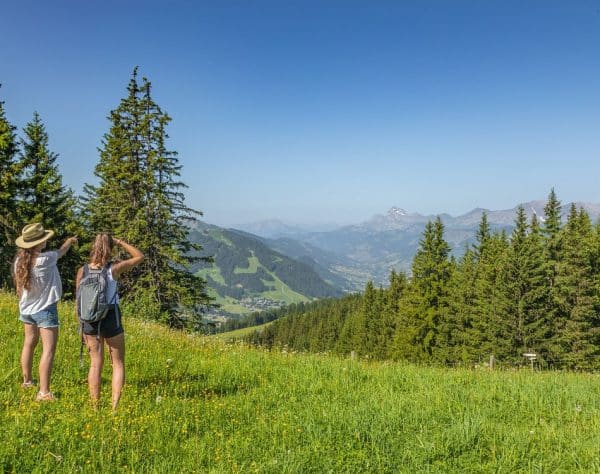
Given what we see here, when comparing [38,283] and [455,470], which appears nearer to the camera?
[455,470]

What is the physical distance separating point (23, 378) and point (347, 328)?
75.1 meters

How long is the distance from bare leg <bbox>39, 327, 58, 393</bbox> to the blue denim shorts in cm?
7

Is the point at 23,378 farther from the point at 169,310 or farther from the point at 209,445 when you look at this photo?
the point at 169,310

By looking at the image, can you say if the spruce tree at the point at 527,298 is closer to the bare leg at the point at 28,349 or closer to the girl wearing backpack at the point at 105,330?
the girl wearing backpack at the point at 105,330

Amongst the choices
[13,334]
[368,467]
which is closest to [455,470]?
[368,467]

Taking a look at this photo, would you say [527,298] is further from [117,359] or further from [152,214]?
[117,359]

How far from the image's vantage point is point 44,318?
5.99 metres

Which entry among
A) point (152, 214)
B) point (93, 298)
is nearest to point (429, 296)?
point (152, 214)

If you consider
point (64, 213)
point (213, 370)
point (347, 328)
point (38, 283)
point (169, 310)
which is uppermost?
point (64, 213)

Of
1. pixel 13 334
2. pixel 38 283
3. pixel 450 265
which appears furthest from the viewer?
pixel 450 265

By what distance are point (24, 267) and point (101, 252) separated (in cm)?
148

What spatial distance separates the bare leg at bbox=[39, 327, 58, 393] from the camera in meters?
5.69

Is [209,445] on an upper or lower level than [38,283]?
lower

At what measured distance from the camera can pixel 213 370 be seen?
26.0 ft
